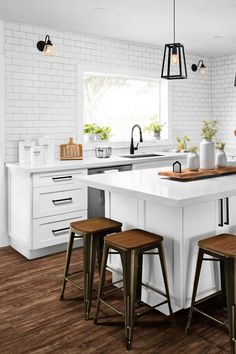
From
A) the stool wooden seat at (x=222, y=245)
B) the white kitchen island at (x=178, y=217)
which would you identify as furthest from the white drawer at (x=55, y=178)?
the stool wooden seat at (x=222, y=245)

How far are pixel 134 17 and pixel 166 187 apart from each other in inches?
98.8

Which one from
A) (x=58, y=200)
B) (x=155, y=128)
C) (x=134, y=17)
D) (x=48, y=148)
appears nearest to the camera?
(x=58, y=200)

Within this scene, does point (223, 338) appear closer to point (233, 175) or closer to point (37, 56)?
point (233, 175)

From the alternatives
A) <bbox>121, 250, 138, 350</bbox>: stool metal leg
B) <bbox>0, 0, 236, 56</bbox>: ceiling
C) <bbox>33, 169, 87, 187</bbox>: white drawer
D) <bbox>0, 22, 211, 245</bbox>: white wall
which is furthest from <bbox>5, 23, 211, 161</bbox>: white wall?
<bbox>121, 250, 138, 350</bbox>: stool metal leg

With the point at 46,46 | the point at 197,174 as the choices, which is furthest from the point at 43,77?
the point at 197,174

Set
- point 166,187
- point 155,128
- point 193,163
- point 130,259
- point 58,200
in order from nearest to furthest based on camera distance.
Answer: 1. point 130,259
2. point 166,187
3. point 193,163
4. point 58,200
5. point 155,128

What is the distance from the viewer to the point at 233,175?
3.37m

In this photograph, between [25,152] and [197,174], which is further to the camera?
[25,152]

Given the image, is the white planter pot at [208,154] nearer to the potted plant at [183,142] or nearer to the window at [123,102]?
the potted plant at [183,142]

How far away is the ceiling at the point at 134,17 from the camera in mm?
3910

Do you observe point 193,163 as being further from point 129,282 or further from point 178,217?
point 129,282

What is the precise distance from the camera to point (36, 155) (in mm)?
4332

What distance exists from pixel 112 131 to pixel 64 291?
3.12 meters

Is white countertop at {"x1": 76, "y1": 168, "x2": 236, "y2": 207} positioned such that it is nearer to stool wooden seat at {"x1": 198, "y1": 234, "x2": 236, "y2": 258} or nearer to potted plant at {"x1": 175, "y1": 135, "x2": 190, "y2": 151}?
stool wooden seat at {"x1": 198, "y1": 234, "x2": 236, "y2": 258}
